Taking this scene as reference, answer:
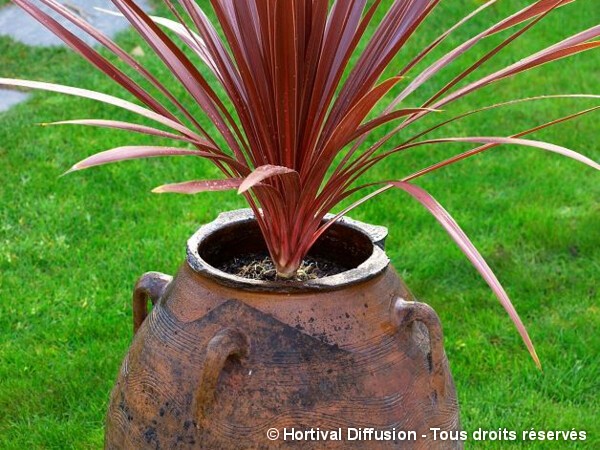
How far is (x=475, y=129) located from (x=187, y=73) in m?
2.86

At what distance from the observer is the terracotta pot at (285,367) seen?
64.8 inches

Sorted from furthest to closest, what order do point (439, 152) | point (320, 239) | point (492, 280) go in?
point (439, 152), point (320, 239), point (492, 280)

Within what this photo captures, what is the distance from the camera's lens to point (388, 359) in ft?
5.63

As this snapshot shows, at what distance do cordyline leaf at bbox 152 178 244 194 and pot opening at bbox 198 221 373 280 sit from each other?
41 centimetres

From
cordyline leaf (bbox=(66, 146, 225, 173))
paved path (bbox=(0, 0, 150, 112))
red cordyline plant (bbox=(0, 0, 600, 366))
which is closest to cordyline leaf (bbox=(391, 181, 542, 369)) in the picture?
red cordyline plant (bbox=(0, 0, 600, 366))

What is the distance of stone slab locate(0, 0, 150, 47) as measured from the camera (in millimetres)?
5348

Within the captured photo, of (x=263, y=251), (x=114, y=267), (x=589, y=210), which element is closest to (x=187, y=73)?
(x=263, y=251)

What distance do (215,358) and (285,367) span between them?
13cm

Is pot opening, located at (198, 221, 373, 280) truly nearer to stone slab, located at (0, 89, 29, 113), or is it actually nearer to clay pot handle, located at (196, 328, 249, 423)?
clay pot handle, located at (196, 328, 249, 423)

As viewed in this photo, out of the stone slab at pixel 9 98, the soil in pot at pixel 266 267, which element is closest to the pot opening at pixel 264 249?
the soil in pot at pixel 266 267

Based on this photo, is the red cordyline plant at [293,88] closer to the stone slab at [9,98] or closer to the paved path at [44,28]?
the stone slab at [9,98]

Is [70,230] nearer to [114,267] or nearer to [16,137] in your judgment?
[114,267]

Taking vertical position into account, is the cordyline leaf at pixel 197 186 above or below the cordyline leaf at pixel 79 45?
below

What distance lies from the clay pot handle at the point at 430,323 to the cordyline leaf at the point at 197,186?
43 cm
